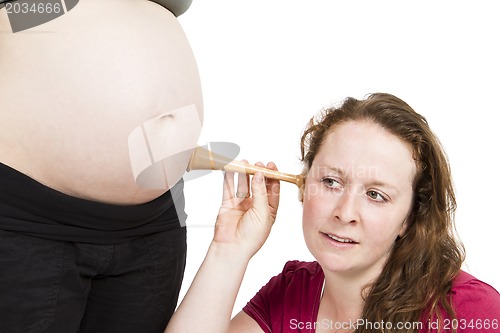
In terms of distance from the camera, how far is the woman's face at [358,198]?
1515 mm

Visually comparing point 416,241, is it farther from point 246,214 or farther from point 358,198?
point 246,214

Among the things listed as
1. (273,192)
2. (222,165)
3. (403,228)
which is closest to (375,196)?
(403,228)

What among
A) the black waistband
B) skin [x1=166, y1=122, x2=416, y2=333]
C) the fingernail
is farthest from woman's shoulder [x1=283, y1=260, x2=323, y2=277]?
the black waistband

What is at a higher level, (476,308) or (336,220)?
(336,220)

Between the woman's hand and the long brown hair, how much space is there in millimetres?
175

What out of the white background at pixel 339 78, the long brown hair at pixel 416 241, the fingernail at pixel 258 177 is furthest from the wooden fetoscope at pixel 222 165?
the white background at pixel 339 78

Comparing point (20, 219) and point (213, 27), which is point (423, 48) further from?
point (20, 219)

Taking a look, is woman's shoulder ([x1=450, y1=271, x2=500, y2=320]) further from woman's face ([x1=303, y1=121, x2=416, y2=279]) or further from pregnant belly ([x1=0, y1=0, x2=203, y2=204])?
pregnant belly ([x1=0, y1=0, x2=203, y2=204])

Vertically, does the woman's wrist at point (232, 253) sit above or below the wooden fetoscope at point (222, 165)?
below

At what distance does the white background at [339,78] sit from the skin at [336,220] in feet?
2.11

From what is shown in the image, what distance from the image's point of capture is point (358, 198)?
152cm

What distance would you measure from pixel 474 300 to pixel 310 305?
0.41 meters

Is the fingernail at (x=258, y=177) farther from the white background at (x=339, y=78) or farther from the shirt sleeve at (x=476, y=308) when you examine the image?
the white background at (x=339, y=78)

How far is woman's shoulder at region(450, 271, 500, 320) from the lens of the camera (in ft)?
4.85
